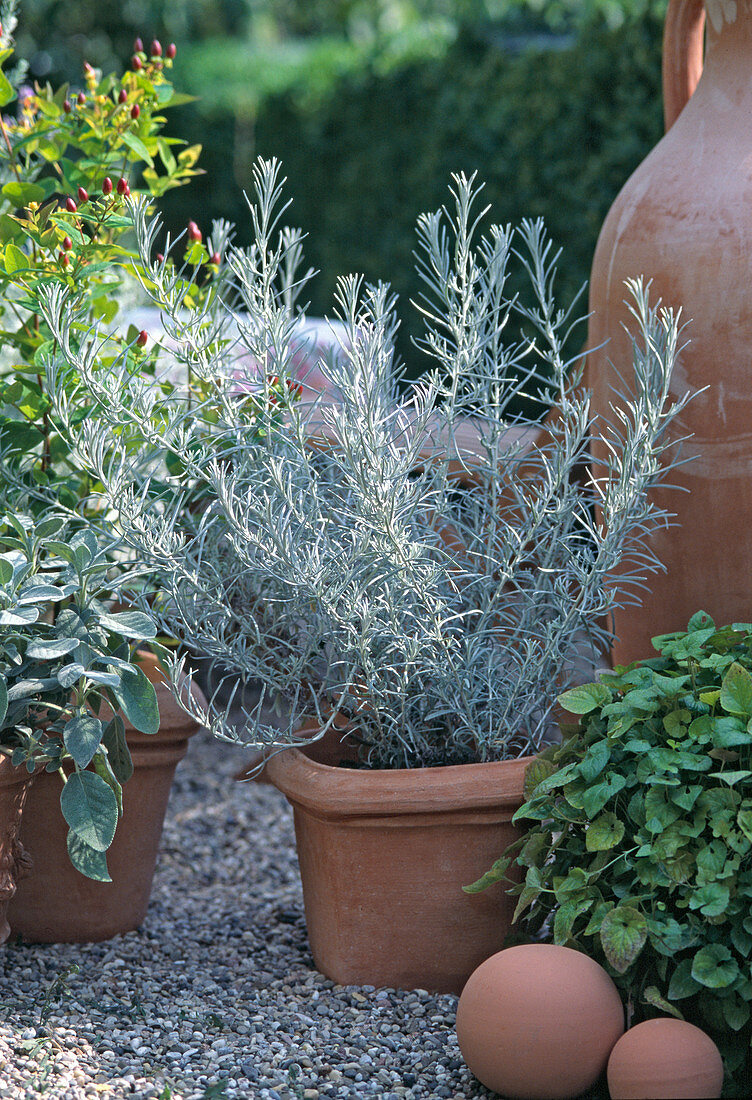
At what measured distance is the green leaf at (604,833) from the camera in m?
1.54

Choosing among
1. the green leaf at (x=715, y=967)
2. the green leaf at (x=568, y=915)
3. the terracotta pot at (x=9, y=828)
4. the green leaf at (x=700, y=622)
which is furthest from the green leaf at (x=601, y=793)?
the terracotta pot at (x=9, y=828)

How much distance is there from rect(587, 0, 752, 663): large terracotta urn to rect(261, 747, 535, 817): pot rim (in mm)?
480

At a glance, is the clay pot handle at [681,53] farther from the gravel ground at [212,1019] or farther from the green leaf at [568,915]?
the gravel ground at [212,1019]

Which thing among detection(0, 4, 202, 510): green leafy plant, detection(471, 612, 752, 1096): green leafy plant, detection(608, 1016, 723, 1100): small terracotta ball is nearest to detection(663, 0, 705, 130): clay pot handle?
detection(0, 4, 202, 510): green leafy plant

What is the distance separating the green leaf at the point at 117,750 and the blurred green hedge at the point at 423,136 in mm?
2815

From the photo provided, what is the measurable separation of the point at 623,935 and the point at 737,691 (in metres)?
0.37

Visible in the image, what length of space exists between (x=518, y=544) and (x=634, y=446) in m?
0.24

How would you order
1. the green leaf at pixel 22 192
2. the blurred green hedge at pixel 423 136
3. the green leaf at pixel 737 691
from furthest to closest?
1. the blurred green hedge at pixel 423 136
2. the green leaf at pixel 22 192
3. the green leaf at pixel 737 691

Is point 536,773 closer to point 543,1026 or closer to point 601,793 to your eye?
point 601,793

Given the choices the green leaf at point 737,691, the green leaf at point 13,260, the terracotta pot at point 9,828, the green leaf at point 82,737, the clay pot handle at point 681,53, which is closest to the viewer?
the green leaf at point 737,691

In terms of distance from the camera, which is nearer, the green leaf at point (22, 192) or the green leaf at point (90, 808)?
the green leaf at point (90, 808)

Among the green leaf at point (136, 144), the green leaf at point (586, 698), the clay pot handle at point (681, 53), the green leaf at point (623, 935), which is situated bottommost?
the green leaf at point (623, 935)

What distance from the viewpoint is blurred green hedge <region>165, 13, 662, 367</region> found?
4.05 m

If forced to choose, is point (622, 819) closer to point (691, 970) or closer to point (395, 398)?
point (691, 970)
